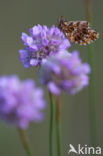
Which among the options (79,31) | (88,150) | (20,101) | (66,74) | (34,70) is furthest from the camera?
(34,70)

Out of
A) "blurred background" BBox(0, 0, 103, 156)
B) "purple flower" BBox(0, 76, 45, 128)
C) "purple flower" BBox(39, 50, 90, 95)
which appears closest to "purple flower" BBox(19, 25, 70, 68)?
"purple flower" BBox(39, 50, 90, 95)

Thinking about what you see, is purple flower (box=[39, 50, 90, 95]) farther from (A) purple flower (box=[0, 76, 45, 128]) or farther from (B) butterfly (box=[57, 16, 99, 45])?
(B) butterfly (box=[57, 16, 99, 45])

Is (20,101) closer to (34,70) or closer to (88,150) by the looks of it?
(88,150)

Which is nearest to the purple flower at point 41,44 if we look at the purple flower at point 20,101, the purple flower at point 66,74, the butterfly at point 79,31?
the butterfly at point 79,31

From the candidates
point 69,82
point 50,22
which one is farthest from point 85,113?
point 69,82

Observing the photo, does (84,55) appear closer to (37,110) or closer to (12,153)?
(12,153)

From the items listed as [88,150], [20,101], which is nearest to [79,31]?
[88,150]

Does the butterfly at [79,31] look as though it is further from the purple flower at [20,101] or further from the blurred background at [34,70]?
the blurred background at [34,70]
